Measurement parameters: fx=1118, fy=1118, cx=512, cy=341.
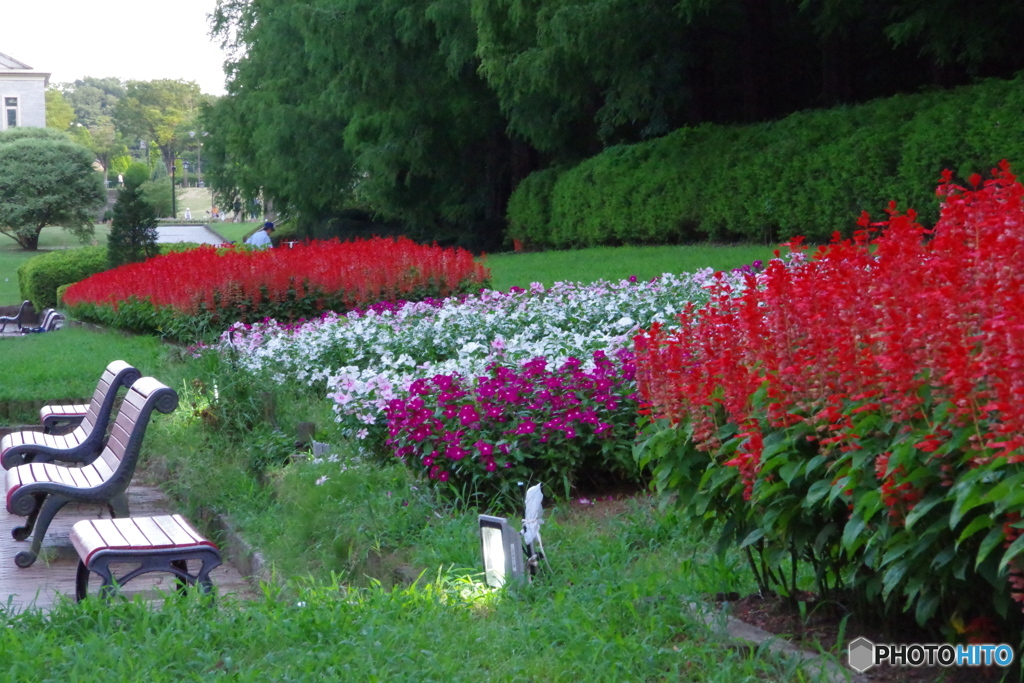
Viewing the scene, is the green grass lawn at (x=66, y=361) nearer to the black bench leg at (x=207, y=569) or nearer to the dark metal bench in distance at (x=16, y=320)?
the black bench leg at (x=207, y=569)

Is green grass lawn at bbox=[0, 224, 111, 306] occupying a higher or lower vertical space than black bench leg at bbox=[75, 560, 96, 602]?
higher

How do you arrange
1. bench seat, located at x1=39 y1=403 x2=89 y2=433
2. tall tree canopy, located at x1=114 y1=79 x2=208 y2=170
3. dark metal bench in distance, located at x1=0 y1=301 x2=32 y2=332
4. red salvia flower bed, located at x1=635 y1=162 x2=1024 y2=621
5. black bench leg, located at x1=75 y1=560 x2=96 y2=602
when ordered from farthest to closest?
tall tree canopy, located at x1=114 y1=79 x2=208 y2=170 < dark metal bench in distance, located at x1=0 y1=301 x2=32 y2=332 < bench seat, located at x1=39 y1=403 x2=89 y2=433 < black bench leg, located at x1=75 y1=560 x2=96 y2=602 < red salvia flower bed, located at x1=635 y1=162 x2=1024 y2=621

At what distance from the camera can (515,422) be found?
18.5ft

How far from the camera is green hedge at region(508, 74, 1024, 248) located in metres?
13.0

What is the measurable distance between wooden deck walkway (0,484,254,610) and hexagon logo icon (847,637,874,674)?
2.68 meters

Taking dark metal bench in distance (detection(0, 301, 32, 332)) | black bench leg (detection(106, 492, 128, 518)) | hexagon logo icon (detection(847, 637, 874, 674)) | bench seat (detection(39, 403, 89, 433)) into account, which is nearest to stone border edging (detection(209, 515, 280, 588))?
black bench leg (detection(106, 492, 128, 518))

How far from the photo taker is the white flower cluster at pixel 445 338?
20.8ft

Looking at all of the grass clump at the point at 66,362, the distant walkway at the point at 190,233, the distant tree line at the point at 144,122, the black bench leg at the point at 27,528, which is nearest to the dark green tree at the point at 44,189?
the distant walkway at the point at 190,233

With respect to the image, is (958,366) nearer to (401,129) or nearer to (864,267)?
(864,267)

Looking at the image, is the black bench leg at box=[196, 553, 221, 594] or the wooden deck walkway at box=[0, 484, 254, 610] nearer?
the black bench leg at box=[196, 553, 221, 594]

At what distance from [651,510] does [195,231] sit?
59.8 meters

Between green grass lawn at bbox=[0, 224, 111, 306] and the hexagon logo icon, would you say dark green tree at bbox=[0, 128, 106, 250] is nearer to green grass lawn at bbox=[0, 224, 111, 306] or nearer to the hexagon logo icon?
green grass lawn at bbox=[0, 224, 111, 306]

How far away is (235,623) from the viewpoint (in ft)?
12.9

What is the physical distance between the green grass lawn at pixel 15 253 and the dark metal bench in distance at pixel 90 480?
84.1 ft
